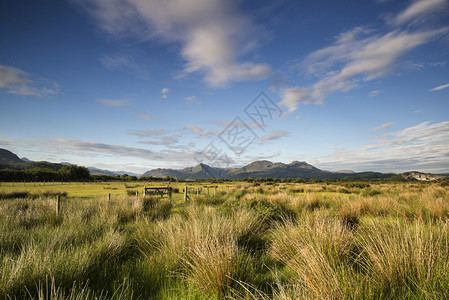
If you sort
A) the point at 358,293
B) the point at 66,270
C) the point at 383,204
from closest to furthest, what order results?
the point at 358,293 → the point at 66,270 → the point at 383,204

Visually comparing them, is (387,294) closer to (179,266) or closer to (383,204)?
(179,266)

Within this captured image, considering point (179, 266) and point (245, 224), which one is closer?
point (179, 266)

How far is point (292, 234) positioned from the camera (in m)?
4.26

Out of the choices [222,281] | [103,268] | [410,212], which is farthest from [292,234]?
[410,212]

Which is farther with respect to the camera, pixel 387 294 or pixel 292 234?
pixel 292 234

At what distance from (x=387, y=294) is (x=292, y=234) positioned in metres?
2.02

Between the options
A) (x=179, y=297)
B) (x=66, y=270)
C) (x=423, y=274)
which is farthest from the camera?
(x=66, y=270)

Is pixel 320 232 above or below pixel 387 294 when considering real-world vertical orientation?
above

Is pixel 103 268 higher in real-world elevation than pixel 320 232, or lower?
lower

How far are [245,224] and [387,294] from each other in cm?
336

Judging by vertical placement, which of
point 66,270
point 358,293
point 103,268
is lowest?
point 103,268

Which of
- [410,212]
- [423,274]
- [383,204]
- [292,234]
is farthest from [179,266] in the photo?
[383,204]

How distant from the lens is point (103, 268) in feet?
12.0

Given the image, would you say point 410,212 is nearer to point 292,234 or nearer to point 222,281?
point 292,234
